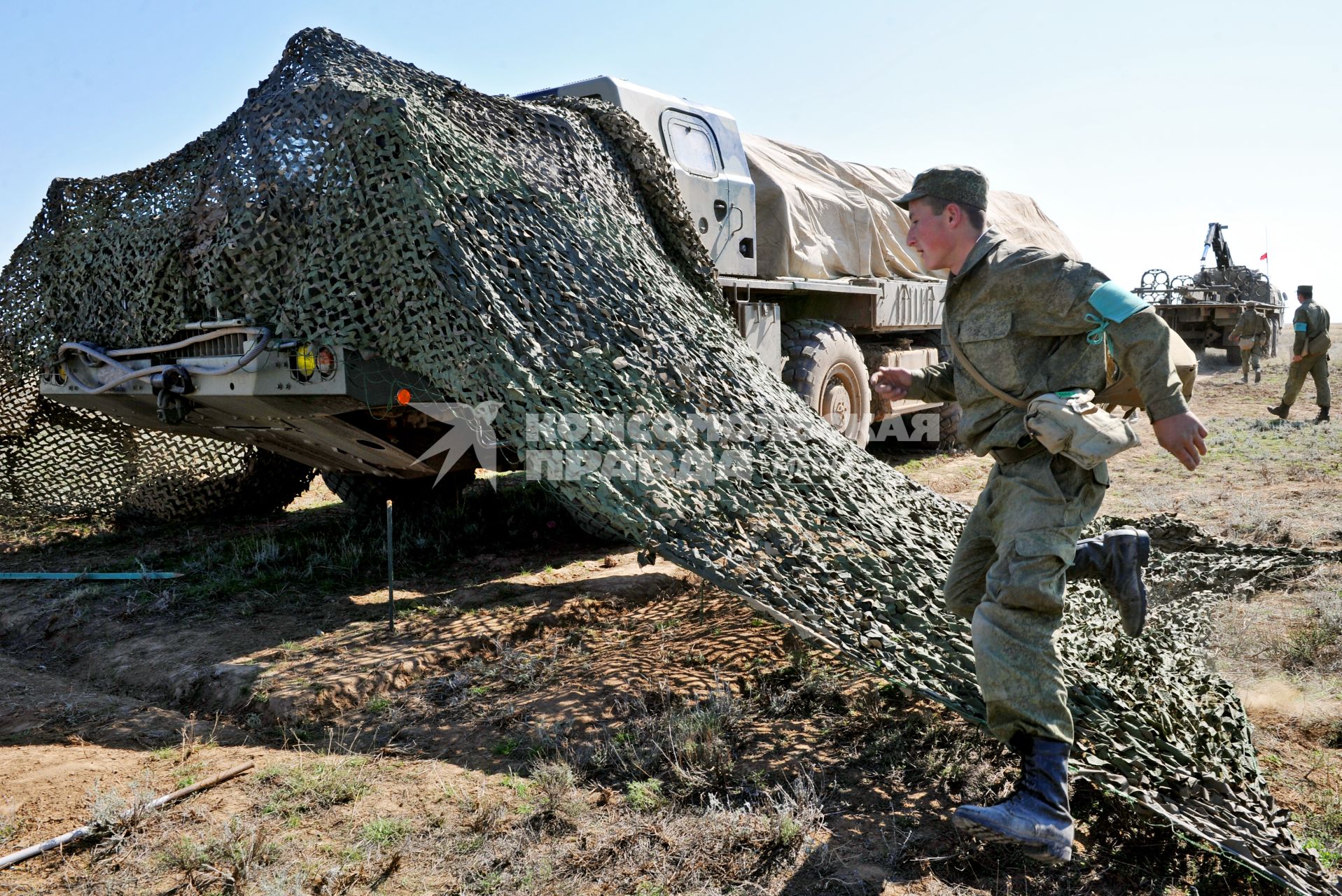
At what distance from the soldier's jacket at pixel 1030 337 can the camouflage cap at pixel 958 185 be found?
0.12m

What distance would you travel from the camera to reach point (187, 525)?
6457mm

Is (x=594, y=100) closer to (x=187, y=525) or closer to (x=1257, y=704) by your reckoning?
(x=187, y=525)

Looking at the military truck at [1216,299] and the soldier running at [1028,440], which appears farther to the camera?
the military truck at [1216,299]

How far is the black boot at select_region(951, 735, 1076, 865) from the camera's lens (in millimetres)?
2180

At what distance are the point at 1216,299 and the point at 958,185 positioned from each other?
2243cm

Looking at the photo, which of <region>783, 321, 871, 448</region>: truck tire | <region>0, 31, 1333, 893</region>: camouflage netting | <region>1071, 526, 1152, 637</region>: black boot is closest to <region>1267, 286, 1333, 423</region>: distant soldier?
<region>783, 321, 871, 448</region>: truck tire

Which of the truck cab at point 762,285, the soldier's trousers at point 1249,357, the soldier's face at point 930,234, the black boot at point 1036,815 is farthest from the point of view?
the soldier's trousers at point 1249,357

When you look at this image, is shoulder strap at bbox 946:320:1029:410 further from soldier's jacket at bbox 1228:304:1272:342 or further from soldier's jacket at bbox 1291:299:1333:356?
soldier's jacket at bbox 1228:304:1272:342

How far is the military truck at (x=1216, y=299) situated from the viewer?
69.8ft

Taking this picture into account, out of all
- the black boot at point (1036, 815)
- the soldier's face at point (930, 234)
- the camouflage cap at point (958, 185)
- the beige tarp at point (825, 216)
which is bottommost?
the black boot at point (1036, 815)

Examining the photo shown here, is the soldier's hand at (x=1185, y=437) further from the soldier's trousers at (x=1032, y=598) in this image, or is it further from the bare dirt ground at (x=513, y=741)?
the bare dirt ground at (x=513, y=741)

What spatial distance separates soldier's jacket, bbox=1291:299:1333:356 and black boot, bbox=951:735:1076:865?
11.5 metres

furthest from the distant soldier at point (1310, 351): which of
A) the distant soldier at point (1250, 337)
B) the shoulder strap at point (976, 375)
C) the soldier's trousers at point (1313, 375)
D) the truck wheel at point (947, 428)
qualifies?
the shoulder strap at point (976, 375)

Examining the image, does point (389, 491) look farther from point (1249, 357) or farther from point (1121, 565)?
point (1249, 357)
